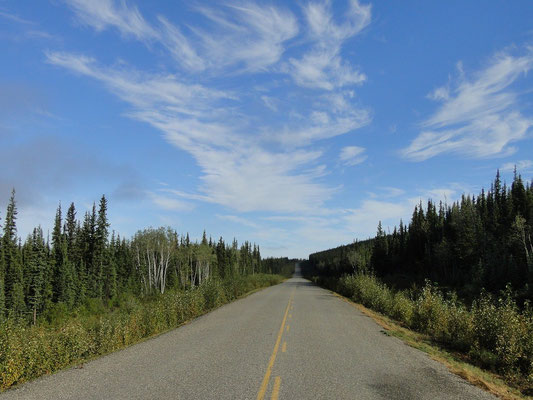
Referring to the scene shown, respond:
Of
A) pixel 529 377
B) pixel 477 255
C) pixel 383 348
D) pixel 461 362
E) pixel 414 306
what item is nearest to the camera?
pixel 529 377

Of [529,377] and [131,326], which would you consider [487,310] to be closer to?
[529,377]

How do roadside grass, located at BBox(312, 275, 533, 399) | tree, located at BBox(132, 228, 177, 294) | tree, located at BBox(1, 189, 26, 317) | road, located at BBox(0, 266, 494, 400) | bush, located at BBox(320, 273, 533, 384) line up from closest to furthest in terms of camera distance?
road, located at BBox(0, 266, 494, 400), roadside grass, located at BBox(312, 275, 533, 399), bush, located at BBox(320, 273, 533, 384), tree, located at BBox(1, 189, 26, 317), tree, located at BBox(132, 228, 177, 294)

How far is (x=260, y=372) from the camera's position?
8.12 m

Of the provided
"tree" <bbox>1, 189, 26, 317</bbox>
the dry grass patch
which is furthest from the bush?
"tree" <bbox>1, 189, 26, 317</bbox>

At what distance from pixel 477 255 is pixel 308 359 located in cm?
7060

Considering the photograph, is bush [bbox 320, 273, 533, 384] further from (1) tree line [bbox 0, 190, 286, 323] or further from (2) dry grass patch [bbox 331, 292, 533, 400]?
(1) tree line [bbox 0, 190, 286, 323]

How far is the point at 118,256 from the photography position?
78812 millimetres

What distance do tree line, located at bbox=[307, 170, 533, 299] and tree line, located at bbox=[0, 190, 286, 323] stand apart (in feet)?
133

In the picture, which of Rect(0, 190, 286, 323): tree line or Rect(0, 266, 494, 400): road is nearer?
Rect(0, 266, 494, 400): road

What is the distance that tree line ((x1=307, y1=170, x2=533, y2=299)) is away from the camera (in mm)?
53500

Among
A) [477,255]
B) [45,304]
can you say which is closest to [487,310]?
[45,304]

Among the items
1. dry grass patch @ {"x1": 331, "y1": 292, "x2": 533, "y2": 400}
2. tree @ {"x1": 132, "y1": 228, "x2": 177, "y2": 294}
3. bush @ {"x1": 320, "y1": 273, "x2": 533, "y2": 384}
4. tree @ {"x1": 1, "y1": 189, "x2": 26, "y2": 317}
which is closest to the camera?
dry grass patch @ {"x1": 331, "y1": 292, "x2": 533, "y2": 400}

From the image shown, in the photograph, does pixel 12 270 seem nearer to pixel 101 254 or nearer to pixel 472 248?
pixel 101 254

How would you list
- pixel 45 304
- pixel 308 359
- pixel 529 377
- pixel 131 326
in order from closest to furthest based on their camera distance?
pixel 529 377 → pixel 308 359 → pixel 131 326 → pixel 45 304
